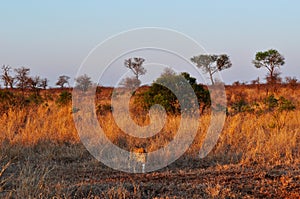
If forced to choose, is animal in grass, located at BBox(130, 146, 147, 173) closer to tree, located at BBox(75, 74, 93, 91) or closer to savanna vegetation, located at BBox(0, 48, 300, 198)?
savanna vegetation, located at BBox(0, 48, 300, 198)

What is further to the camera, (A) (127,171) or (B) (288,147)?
(B) (288,147)

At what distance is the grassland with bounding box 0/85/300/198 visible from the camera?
3.65 meters

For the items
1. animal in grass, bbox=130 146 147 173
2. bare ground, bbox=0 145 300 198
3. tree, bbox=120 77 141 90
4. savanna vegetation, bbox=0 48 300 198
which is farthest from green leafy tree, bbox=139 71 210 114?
animal in grass, bbox=130 146 147 173

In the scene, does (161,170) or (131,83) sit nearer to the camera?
(161,170)

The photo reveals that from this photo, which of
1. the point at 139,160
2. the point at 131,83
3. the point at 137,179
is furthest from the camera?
the point at 131,83

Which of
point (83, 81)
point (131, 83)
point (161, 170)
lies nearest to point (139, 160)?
point (161, 170)

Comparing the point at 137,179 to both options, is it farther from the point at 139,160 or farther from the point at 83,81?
the point at 83,81

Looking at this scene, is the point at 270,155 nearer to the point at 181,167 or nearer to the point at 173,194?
the point at 181,167

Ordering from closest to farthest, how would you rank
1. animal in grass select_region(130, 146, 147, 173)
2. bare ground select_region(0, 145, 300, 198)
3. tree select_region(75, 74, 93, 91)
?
bare ground select_region(0, 145, 300, 198) < animal in grass select_region(130, 146, 147, 173) < tree select_region(75, 74, 93, 91)

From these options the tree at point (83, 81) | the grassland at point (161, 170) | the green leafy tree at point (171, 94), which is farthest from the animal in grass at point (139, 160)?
the green leafy tree at point (171, 94)

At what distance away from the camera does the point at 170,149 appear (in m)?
5.92

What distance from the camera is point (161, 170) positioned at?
500cm

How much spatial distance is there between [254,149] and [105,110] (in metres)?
5.68

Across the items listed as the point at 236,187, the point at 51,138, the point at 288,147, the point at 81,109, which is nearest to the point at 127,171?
the point at 236,187
